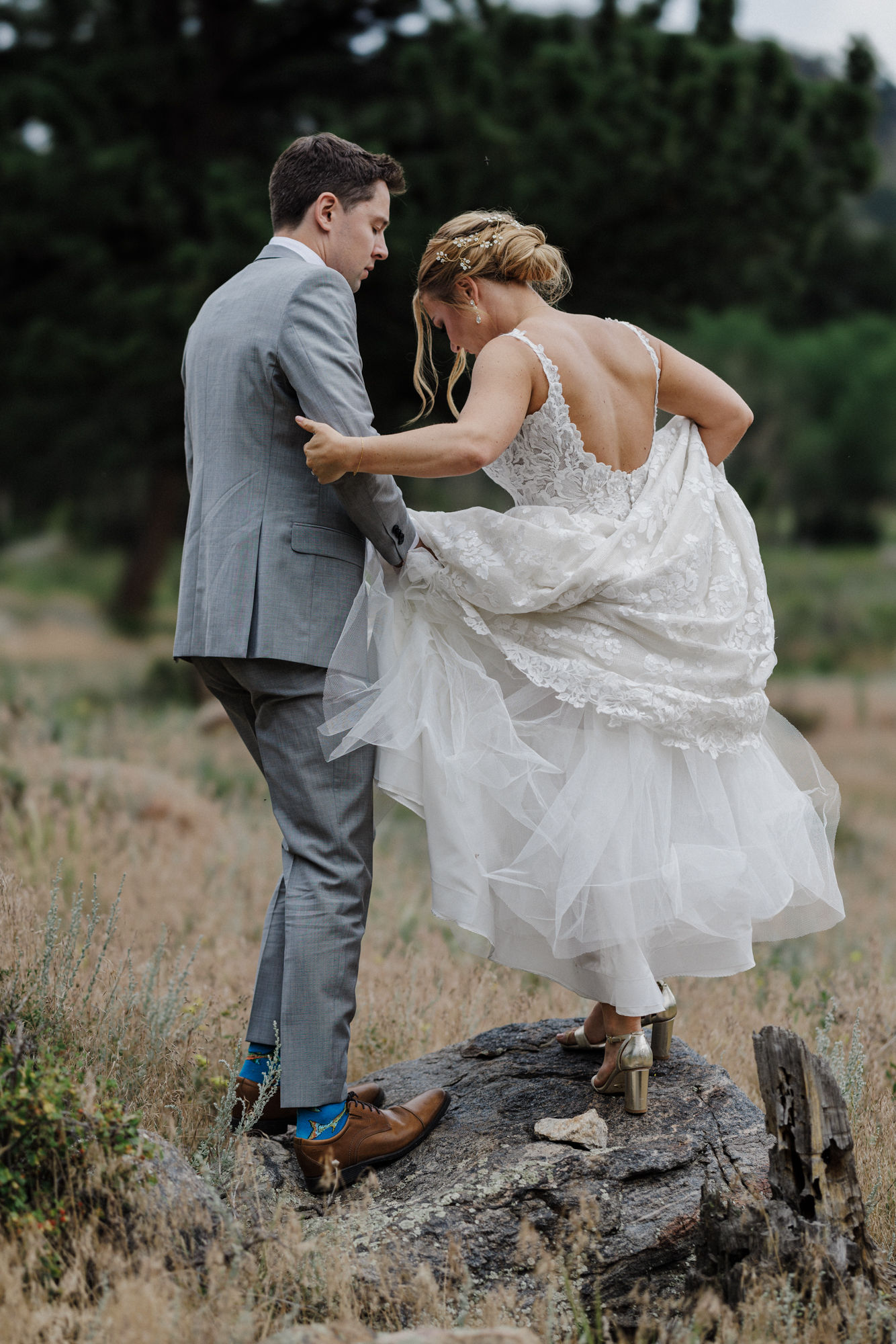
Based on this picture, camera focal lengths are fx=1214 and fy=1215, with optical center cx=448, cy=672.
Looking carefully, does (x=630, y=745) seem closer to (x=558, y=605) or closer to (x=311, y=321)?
(x=558, y=605)

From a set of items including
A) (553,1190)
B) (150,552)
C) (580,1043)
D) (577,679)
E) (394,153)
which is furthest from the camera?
(150,552)

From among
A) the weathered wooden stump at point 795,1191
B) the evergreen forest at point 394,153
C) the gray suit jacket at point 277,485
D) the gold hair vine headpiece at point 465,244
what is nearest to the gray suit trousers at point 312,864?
the gray suit jacket at point 277,485

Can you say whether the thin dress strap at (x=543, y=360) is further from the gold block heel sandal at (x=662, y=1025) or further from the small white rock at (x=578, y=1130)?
the small white rock at (x=578, y=1130)

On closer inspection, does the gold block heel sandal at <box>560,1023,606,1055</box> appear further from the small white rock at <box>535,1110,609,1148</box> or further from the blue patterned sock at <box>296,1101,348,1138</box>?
the blue patterned sock at <box>296,1101,348,1138</box>

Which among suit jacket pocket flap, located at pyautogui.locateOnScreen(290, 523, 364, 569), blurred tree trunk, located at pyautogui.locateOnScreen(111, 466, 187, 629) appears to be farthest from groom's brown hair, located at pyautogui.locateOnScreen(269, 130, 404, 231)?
blurred tree trunk, located at pyautogui.locateOnScreen(111, 466, 187, 629)

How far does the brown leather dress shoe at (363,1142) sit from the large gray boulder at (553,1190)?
39 mm

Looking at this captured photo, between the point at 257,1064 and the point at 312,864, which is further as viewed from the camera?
the point at 257,1064

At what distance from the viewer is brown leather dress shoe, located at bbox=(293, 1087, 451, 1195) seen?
280 centimetres

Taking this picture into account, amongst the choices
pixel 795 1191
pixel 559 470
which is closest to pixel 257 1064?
pixel 795 1191

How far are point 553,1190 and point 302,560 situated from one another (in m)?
1.55

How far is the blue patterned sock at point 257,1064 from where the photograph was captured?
10.1 ft

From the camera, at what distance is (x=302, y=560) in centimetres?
283

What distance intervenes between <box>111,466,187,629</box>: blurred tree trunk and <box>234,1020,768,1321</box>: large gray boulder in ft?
46.3

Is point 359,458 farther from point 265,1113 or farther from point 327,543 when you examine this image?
point 265,1113
